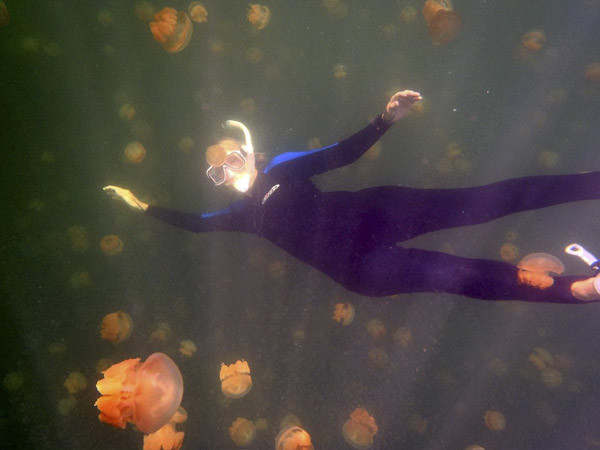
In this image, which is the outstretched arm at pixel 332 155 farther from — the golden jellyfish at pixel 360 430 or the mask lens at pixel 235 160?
the golden jellyfish at pixel 360 430

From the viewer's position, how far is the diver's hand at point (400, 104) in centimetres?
295

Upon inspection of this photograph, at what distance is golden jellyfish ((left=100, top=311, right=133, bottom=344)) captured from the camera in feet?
16.2

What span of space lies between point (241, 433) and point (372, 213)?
153 inches

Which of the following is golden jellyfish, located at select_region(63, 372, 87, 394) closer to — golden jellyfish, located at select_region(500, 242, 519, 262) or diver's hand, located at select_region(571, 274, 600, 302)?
diver's hand, located at select_region(571, 274, 600, 302)

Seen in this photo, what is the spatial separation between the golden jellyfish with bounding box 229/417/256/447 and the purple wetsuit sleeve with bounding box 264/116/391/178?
3.85 metres

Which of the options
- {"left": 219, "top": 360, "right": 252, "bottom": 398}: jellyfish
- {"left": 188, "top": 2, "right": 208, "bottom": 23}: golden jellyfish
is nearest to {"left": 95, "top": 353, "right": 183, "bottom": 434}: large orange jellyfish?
{"left": 219, "top": 360, "right": 252, "bottom": 398}: jellyfish

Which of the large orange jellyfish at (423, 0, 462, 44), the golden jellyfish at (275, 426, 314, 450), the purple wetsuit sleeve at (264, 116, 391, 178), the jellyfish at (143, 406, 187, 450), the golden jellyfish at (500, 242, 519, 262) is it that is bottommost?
the jellyfish at (143, 406, 187, 450)

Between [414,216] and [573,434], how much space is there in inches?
237

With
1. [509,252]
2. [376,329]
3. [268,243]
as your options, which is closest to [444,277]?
[376,329]

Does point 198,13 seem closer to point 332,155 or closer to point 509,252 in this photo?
point 332,155

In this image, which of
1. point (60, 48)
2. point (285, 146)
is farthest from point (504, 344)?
point (60, 48)

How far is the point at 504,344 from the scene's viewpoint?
20.2 ft

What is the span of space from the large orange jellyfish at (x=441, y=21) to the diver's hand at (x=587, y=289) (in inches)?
192

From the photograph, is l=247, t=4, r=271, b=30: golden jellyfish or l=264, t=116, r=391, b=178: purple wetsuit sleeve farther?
l=247, t=4, r=271, b=30: golden jellyfish
